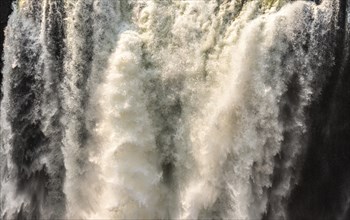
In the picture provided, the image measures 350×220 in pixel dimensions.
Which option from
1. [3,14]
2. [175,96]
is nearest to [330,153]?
[175,96]

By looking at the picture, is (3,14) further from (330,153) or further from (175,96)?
(330,153)

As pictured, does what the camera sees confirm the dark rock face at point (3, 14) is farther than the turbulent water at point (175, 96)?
Yes

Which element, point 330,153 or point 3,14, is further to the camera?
point 3,14

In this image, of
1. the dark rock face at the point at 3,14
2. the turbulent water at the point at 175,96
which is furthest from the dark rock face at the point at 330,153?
the dark rock face at the point at 3,14

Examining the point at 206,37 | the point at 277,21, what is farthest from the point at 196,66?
the point at 277,21

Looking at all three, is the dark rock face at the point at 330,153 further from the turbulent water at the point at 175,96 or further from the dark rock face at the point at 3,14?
the dark rock face at the point at 3,14

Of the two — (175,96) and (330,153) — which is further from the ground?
(175,96)

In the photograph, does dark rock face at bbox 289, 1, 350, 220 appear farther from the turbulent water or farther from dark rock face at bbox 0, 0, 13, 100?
dark rock face at bbox 0, 0, 13, 100

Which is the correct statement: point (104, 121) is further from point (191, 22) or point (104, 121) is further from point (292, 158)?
point (292, 158)

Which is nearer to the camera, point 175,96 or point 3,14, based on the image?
point 175,96
